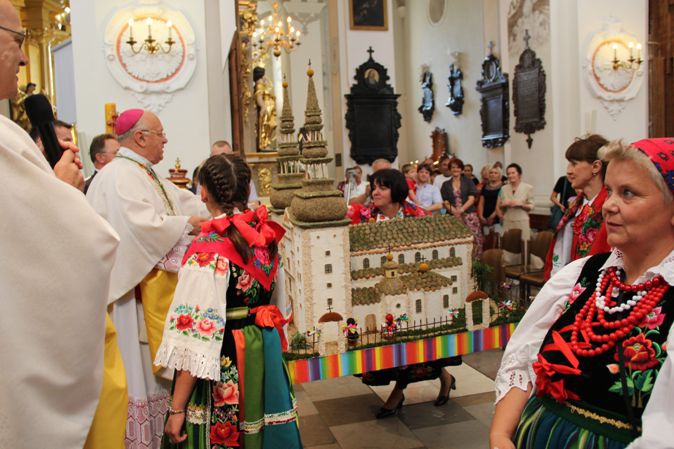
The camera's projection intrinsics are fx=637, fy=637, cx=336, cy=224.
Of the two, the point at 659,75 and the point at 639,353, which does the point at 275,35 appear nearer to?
the point at 659,75

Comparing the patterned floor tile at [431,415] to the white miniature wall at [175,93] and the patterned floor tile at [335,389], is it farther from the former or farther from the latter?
the white miniature wall at [175,93]

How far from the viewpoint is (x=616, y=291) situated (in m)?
1.80

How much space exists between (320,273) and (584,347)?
→ 7.14 ft

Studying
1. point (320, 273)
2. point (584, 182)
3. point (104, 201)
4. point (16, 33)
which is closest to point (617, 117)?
point (584, 182)

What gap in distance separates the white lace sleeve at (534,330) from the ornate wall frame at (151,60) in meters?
6.18

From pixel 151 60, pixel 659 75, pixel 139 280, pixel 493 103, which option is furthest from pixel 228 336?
pixel 493 103

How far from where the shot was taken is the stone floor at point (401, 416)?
13.3ft

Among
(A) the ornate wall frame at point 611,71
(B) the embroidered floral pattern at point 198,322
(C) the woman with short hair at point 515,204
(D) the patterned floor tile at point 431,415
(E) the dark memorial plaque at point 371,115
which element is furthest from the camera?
(E) the dark memorial plaque at point 371,115

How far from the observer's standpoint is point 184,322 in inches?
94.5

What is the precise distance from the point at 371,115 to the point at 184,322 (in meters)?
11.9

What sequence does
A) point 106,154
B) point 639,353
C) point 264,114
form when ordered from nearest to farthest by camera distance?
1. point 639,353
2. point 106,154
3. point 264,114

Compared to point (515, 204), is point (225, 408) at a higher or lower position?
lower

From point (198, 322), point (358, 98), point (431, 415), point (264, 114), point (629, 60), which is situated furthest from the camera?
point (358, 98)

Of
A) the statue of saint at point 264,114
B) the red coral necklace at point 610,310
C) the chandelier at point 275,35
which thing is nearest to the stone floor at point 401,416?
the red coral necklace at point 610,310
